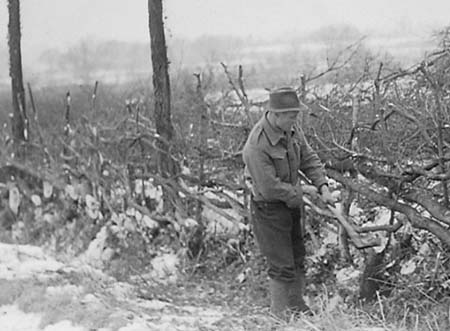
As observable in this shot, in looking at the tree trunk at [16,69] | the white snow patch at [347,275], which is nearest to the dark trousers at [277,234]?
the white snow patch at [347,275]

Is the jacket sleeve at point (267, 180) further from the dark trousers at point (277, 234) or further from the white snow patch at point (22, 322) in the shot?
the white snow patch at point (22, 322)

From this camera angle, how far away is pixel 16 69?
1457 centimetres

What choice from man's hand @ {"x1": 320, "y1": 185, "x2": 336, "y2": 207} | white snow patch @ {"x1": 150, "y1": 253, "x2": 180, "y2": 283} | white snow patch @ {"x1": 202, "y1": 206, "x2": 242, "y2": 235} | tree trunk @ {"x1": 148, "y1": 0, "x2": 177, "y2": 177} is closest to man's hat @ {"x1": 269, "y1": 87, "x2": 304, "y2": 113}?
man's hand @ {"x1": 320, "y1": 185, "x2": 336, "y2": 207}

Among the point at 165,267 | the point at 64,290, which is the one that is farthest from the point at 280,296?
the point at 165,267

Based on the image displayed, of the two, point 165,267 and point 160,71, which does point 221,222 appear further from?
point 160,71

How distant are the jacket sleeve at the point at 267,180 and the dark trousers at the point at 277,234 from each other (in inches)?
8.0

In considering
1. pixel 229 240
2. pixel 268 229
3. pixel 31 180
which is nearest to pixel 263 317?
pixel 268 229

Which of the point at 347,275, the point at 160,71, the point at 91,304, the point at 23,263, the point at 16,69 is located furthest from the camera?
the point at 16,69

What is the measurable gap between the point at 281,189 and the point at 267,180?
12 centimetres

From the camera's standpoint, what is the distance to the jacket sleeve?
227 inches

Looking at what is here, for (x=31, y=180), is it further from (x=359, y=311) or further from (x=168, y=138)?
(x=359, y=311)

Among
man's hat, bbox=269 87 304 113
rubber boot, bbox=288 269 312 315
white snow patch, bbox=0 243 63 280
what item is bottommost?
white snow patch, bbox=0 243 63 280

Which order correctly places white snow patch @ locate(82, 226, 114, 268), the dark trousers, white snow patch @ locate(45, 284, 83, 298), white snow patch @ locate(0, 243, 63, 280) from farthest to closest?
white snow patch @ locate(82, 226, 114, 268)
white snow patch @ locate(0, 243, 63, 280)
white snow patch @ locate(45, 284, 83, 298)
the dark trousers

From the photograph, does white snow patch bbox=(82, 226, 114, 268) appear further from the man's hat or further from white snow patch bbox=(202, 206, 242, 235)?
the man's hat
